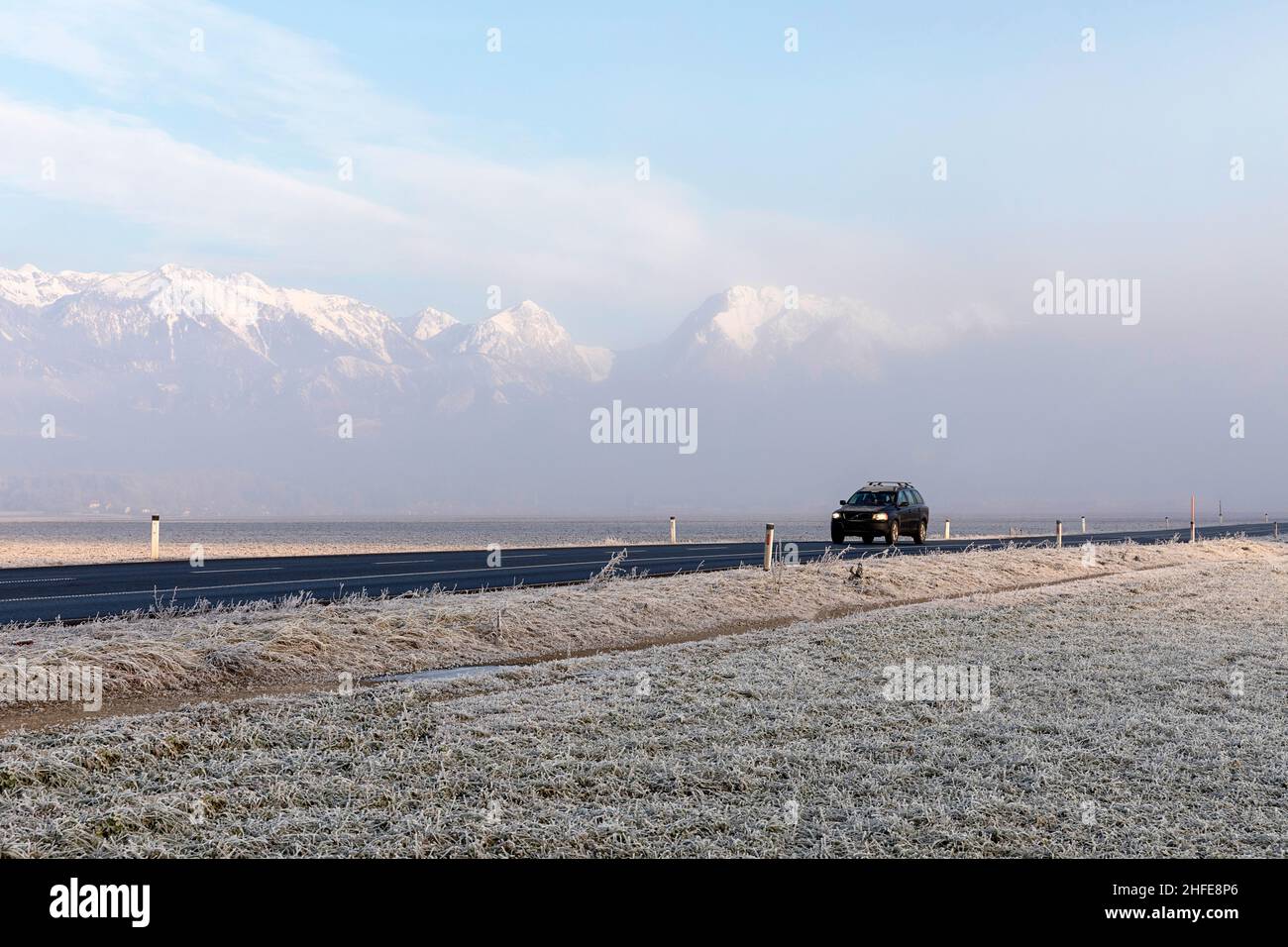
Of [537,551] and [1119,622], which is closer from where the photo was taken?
[1119,622]

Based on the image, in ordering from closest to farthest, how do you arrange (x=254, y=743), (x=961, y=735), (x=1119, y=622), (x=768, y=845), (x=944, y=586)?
(x=768, y=845) < (x=254, y=743) < (x=961, y=735) < (x=1119, y=622) < (x=944, y=586)

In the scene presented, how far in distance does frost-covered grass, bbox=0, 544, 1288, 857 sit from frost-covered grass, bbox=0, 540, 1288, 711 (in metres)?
1.99

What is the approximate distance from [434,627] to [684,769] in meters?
7.52

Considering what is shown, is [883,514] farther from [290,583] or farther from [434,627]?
[434,627]

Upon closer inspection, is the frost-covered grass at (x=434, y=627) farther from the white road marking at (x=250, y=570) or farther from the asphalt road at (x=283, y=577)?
the white road marking at (x=250, y=570)

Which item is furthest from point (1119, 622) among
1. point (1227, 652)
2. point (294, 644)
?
point (294, 644)

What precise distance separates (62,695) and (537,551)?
27194mm

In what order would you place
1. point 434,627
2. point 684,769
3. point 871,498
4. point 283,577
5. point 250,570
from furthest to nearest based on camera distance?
point 871,498 < point 250,570 < point 283,577 < point 434,627 < point 684,769

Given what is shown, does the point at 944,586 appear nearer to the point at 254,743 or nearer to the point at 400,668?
the point at 400,668

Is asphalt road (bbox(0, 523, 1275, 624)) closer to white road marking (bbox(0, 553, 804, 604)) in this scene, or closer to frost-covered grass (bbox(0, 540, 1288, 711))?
white road marking (bbox(0, 553, 804, 604))

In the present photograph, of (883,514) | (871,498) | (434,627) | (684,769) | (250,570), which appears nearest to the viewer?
(684,769)

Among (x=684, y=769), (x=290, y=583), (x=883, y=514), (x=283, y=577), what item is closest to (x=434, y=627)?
(x=684, y=769)

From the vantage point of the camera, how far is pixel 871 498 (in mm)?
41875
